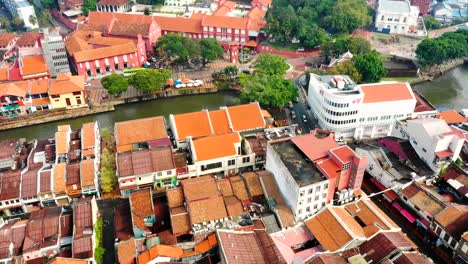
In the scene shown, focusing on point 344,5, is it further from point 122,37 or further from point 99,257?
point 99,257

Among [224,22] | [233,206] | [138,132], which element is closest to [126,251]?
[233,206]

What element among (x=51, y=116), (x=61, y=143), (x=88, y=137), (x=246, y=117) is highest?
(x=246, y=117)

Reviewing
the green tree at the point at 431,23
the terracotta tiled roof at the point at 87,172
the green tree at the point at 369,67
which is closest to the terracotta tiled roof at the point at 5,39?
the terracotta tiled roof at the point at 87,172

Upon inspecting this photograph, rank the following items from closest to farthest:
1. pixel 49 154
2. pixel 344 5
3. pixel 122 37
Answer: pixel 49 154, pixel 122 37, pixel 344 5

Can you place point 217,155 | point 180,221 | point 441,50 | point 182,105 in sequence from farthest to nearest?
point 441,50 → point 182,105 → point 217,155 → point 180,221

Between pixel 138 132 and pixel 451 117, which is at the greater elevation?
pixel 138 132

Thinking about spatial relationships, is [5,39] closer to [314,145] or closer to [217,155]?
[217,155]

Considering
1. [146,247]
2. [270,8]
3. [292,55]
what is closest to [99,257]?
[146,247]
